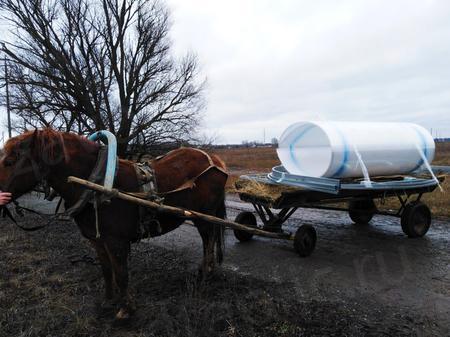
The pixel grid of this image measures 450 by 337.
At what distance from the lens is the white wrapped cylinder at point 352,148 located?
5043mm

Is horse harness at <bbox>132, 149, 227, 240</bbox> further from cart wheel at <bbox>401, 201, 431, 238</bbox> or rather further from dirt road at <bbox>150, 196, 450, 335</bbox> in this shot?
cart wheel at <bbox>401, 201, 431, 238</bbox>

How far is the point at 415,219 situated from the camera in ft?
19.8

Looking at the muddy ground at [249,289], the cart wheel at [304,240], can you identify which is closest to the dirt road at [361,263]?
the muddy ground at [249,289]

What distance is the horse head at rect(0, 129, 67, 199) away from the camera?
10.1ft

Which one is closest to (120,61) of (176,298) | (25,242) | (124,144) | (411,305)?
(124,144)

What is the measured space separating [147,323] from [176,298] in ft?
1.87

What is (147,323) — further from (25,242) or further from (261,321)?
(25,242)

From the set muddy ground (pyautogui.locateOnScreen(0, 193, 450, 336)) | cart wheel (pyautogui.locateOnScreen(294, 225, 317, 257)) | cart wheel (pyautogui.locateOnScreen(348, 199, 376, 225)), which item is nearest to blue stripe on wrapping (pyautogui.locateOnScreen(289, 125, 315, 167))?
cart wheel (pyautogui.locateOnScreen(294, 225, 317, 257))

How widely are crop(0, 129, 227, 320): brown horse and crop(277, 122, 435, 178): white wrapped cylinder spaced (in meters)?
1.90

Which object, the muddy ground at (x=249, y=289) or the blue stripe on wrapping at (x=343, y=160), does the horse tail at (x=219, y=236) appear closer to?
the muddy ground at (x=249, y=289)

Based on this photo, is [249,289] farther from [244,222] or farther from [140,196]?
[244,222]

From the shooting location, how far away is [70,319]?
3.36 m

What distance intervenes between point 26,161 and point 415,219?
5810mm

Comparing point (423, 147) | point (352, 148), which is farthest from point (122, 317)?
point (423, 147)
